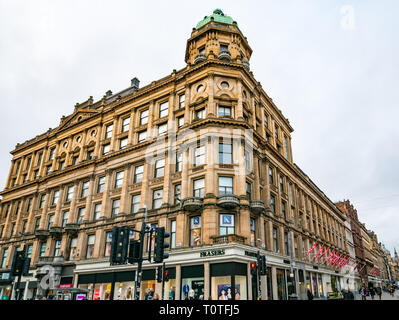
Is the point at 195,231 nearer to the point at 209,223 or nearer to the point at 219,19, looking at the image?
the point at 209,223

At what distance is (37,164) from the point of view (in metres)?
52.0

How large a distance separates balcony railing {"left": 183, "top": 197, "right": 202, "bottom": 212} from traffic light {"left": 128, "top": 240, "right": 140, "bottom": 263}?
14.1 m

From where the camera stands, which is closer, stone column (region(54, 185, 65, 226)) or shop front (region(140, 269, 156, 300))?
shop front (region(140, 269, 156, 300))

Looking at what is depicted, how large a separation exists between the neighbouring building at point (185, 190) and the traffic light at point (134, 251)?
1294 cm

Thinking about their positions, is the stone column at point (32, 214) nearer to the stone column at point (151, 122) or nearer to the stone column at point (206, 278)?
the stone column at point (151, 122)

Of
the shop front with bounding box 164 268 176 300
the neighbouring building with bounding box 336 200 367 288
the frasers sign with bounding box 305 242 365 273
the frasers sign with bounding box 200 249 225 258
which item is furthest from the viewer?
the neighbouring building with bounding box 336 200 367 288

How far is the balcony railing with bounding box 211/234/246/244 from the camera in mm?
26830

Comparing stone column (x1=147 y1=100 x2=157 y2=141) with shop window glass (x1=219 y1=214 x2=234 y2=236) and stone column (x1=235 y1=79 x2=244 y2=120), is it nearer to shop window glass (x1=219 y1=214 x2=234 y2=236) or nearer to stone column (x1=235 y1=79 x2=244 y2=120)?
stone column (x1=235 y1=79 x2=244 y2=120)

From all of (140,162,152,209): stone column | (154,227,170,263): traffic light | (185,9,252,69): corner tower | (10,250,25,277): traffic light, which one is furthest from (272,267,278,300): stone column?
(185,9,252,69): corner tower

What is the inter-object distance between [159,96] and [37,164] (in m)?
27.6

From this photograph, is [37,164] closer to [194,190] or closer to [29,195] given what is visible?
[29,195]

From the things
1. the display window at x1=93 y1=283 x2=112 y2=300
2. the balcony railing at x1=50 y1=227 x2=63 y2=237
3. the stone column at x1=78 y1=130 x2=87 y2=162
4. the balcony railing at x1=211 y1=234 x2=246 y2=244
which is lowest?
the display window at x1=93 y1=283 x2=112 y2=300

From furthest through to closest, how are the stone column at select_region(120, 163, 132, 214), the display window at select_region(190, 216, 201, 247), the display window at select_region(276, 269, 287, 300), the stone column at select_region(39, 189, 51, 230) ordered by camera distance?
the stone column at select_region(39, 189, 51, 230), the stone column at select_region(120, 163, 132, 214), the display window at select_region(276, 269, 287, 300), the display window at select_region(190, 216, 201, 247)
